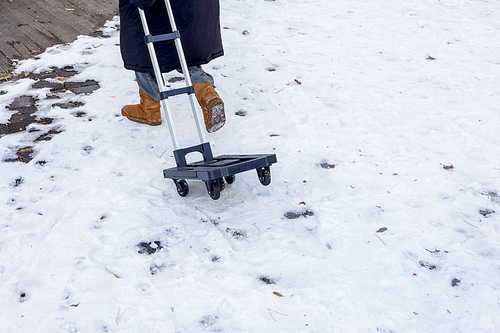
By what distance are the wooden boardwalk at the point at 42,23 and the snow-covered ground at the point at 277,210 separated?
1.50 feet

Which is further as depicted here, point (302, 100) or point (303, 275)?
point (302, 100)

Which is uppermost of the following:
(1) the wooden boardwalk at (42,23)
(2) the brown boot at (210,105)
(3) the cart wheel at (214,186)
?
(1) the wooden boardwalk at (42,23)

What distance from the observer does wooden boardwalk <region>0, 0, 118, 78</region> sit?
4.32m

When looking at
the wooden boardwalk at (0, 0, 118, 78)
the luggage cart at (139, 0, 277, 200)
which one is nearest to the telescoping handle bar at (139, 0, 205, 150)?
the luggage cart at (139, 0, 277, 200)

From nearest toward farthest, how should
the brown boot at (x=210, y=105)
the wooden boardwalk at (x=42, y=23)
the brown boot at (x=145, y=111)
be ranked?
the brown boot at (x=210, y=105) < the brown boot at (x=145, y=111) < the wooden boardwalk at (x=42, y=23)

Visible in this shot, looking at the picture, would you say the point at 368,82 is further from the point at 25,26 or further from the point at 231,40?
the point at 25,26

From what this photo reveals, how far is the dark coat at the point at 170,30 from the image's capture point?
249 cm

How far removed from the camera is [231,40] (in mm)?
4562

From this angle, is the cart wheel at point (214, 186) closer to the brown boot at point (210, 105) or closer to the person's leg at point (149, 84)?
the brown boot at point (210, 105)

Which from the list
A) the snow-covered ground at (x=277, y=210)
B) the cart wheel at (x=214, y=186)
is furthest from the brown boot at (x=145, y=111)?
the cart wheel at (x=214, y=186)

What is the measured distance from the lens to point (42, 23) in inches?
195

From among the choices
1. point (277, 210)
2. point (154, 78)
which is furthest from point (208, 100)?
point (277, 210)

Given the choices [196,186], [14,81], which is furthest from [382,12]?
[14,81]

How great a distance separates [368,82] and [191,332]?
9.85ft
